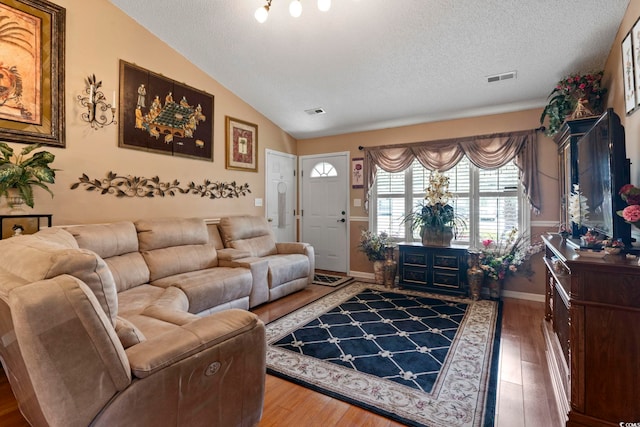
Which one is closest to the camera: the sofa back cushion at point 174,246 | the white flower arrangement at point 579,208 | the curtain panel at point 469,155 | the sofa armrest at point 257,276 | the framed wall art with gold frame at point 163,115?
the white flower arrangement at point 579,208

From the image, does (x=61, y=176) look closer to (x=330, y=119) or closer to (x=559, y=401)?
(x=330, y=119)

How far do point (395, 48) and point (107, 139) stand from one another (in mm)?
3078

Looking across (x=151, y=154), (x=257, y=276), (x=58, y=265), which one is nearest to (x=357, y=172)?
(x=257, y=276)

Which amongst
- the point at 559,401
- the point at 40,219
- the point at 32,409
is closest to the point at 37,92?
the point at 40,219

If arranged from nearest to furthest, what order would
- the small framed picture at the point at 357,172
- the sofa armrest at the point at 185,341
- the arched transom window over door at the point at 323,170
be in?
Result: the sofa armrest at the point at 185,341 < the small framed picture at the point at 357,172 < the arched transom window over door at the point at 323,170

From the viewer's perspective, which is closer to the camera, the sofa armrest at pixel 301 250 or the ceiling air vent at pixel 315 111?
the sofa armrest at pixel 301 250

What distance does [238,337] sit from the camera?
1.40m

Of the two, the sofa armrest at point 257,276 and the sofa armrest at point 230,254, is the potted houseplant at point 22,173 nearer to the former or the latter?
the sofa armrest at point 230,254

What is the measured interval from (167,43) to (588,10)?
13.4 feet

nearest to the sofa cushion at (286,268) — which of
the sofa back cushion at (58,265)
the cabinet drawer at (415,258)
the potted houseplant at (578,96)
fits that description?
the cabinet drawer at (415,258)

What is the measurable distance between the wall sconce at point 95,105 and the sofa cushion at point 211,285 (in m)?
1.68

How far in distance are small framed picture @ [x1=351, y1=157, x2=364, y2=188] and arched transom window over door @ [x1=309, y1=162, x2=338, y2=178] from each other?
1.11 feet

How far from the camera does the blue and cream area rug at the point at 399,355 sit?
184 cm

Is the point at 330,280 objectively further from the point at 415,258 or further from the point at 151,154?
the point at 151,154
